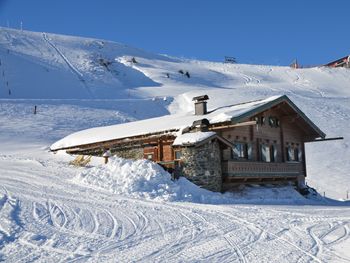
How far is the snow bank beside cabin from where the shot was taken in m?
16.8

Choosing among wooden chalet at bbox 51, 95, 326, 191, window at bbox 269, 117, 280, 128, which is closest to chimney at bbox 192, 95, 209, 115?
wooden chalet at bbox 51, 95, 326, 191

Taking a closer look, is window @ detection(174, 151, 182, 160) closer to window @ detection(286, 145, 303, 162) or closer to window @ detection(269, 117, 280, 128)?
window @ detection(269, 117, 280, 128)

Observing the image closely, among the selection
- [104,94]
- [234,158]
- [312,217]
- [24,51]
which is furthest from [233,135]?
[24,51]

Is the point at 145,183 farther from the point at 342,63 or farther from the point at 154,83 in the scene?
the point at 342,63

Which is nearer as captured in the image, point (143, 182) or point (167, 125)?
point (143, 182)

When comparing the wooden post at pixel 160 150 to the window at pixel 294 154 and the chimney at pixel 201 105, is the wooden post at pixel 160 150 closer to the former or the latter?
the chimney at pixel 201 105

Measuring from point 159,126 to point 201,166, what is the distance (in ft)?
16.2

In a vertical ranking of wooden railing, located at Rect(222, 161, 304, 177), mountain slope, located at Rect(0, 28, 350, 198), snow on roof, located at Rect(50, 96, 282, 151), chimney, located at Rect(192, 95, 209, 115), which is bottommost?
wooden railing, located at Rect(222, 161, 304, 177)

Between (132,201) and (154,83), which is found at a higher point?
(154,83)

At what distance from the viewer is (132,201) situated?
1470 cm

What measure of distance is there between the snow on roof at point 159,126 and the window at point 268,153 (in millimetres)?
2530

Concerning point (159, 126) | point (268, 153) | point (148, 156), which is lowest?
point (268, 153)

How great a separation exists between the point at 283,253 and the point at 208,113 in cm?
1692

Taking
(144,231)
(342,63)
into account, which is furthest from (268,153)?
(342,63)
